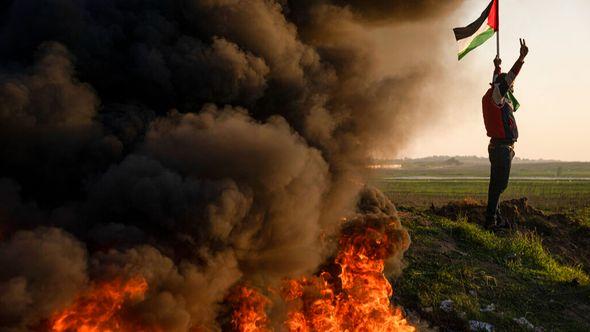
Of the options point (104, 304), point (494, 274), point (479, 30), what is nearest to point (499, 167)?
point (494, 274)

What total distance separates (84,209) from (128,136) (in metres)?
1.42

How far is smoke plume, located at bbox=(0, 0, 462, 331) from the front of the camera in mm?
8047

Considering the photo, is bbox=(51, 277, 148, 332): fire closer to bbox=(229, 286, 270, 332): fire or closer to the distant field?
bbox=(229, 286, 270, 332): fire

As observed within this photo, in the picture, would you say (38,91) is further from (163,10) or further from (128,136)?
(163,10)

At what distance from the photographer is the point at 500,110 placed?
63.2ft

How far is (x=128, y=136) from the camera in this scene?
30.5 ft

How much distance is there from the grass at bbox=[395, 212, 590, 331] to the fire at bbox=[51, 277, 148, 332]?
848 cm

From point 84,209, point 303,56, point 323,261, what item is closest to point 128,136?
point 84,209

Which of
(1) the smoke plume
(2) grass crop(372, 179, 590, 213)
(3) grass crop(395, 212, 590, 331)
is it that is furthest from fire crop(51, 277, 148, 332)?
(2) grass crop(372, 179, 590, 213)

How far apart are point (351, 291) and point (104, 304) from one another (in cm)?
521

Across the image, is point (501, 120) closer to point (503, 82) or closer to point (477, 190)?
point (503, 82)

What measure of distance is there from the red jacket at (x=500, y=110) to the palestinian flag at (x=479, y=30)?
6.57 feet

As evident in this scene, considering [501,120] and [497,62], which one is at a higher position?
[497,62]

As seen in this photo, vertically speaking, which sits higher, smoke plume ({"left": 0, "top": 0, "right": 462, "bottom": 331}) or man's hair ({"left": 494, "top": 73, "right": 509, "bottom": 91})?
man's hair ({"left": 494, "top": 73, "right": 509, "bottom": 91})
